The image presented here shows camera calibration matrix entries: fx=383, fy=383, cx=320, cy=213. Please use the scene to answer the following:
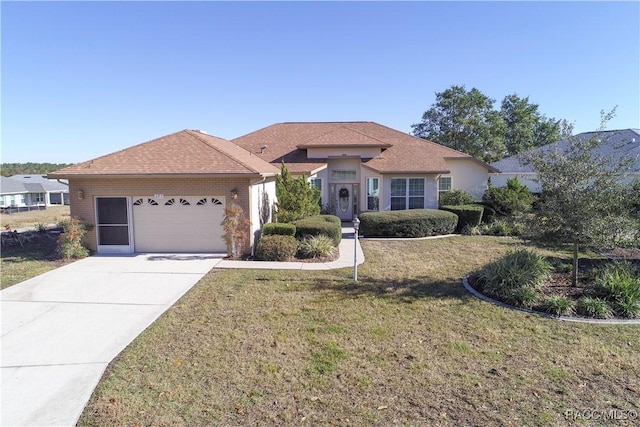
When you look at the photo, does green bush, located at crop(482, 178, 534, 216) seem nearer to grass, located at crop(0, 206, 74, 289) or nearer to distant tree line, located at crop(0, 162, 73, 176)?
grass, located at crop(0, 206, 74, 289)

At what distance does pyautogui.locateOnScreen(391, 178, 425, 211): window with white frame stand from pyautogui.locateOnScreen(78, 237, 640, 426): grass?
11.3 m

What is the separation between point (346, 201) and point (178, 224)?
1021cm

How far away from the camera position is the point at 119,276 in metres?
10.3

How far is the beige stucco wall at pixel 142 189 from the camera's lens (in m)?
12.9

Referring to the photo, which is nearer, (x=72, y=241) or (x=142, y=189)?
(x=72, y=241)

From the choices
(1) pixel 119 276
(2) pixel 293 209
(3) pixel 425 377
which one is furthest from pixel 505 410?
(2) pixel 293 209

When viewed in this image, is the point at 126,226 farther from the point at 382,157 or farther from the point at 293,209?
the point at 382,157

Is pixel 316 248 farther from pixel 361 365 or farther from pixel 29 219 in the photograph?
pixel 29 219

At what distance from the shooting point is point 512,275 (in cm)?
850

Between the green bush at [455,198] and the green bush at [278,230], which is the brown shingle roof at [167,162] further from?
the green bush at [455,198]

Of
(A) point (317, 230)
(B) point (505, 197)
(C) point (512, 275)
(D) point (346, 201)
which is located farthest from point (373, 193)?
(C) point (512, 275)

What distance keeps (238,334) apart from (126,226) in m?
8.76

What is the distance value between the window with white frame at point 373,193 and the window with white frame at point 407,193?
2.75ft

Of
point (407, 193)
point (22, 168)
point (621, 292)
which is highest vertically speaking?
point (22, 168)
